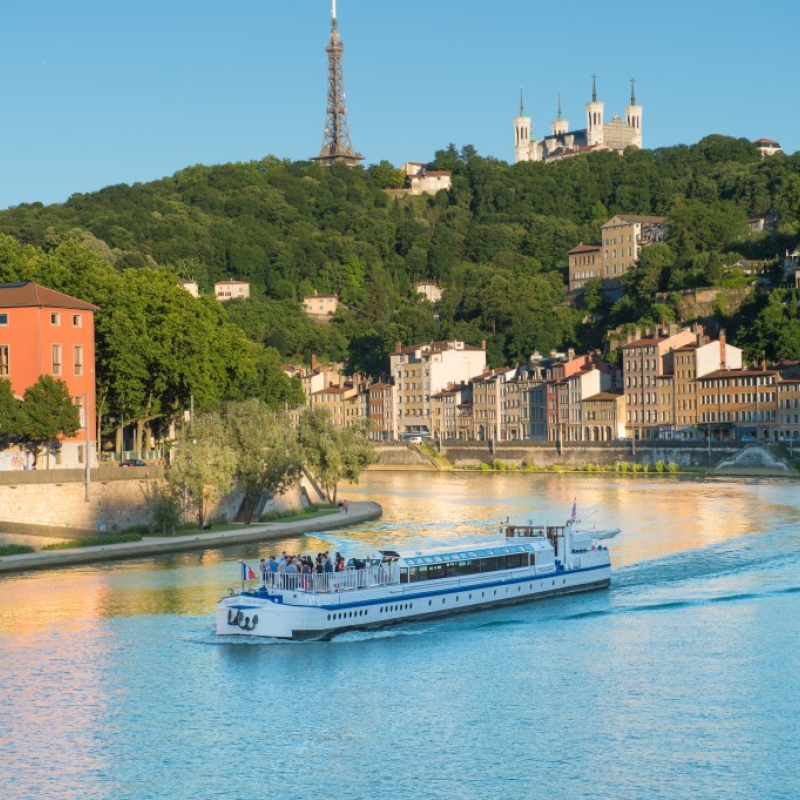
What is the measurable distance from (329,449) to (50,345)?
15734mm

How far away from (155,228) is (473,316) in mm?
41812

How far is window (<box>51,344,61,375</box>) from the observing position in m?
55.0

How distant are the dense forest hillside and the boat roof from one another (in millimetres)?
72802

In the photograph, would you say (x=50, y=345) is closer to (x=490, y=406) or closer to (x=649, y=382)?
(x=649, y=382)

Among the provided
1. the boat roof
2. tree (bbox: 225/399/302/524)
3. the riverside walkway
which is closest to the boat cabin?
the boat roof

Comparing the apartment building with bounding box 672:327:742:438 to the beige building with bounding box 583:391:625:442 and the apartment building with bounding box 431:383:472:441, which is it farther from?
the apartment building with bounding box 431:383:472:441

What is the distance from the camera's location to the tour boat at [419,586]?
36.2 m

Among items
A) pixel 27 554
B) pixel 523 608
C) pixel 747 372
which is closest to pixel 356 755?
pixel 523 608

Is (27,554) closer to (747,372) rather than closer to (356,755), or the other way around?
(356,755)

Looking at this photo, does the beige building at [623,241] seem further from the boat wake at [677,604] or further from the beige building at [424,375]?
the boat wake at [677,604]

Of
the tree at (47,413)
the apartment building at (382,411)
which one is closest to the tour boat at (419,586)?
the tree at (47,413)

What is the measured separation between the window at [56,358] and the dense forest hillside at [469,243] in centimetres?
6868

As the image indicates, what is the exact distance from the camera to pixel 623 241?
152750 millimetres

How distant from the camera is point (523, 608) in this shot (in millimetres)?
41125
